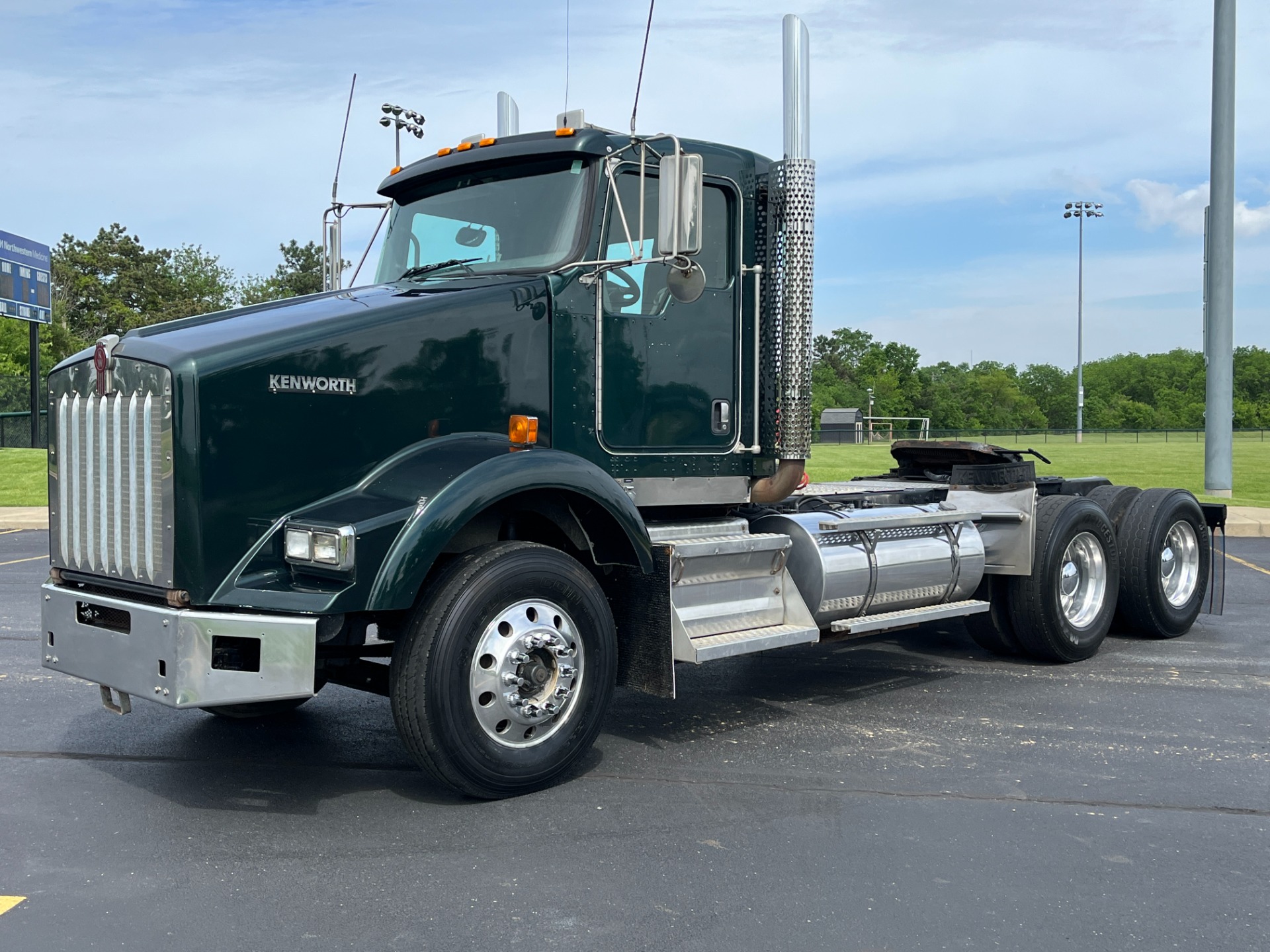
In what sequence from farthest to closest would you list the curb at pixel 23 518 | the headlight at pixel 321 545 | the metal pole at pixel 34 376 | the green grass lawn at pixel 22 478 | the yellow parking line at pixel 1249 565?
the metal pole at pixel 34 376 < the green grass lawn at pixel 22 478 < the curb at pixel 23 518 < the yellow parking line at pixel 1249 565 < the headlight at pixel 321 545

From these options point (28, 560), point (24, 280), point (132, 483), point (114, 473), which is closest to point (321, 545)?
point (132, 483)

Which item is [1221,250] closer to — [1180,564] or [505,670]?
[1180,564]

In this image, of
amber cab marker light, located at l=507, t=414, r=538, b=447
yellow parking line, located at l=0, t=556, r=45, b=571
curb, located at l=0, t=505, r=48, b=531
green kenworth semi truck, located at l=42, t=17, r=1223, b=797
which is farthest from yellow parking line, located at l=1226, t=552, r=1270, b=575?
curb, located at l=0, t=505, r=48, b=531

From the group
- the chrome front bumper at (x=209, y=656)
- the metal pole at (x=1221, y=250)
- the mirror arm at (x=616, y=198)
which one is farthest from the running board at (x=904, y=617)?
the metal pole at (x=1221, y=250)

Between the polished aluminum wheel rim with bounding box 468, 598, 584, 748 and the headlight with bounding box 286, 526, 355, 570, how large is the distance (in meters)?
0.68

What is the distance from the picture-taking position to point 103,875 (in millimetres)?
4090

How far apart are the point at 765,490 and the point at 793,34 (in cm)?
254

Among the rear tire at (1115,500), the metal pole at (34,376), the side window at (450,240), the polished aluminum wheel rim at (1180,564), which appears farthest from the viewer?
the metal pole at (34,376)

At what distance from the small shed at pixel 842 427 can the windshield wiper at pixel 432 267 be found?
7000 centimetres

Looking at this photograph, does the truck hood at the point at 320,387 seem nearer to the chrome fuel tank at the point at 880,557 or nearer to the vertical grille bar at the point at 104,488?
the vertical grille bar at the point at 104,488

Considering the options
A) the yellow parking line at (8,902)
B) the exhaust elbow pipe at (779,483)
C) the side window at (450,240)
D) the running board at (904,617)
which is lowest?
the yellow parking line at (8,902)

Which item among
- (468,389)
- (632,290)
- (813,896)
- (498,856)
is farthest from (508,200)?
(813,896)

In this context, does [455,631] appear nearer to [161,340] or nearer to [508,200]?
[161,340]

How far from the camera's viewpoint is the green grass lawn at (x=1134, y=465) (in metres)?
28.8
